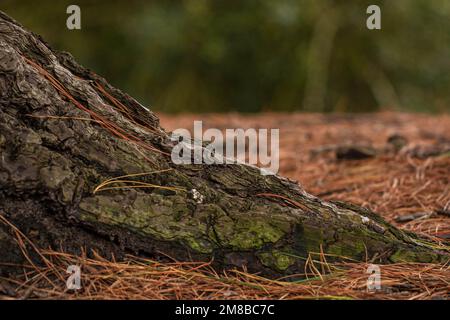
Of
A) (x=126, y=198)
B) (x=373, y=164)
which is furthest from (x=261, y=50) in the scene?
(x=126, y=198)

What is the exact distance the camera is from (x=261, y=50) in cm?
630

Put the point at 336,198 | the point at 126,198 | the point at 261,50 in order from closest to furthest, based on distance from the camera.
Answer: the point at 126,198, the point at 336,198, the point at 261,50

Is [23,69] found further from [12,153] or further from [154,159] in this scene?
[154,159]

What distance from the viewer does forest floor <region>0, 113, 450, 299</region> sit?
4.53ft

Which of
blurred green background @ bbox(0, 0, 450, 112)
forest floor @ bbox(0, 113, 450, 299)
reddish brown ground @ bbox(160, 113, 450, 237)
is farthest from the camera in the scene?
blurred green background @ bbox(0, 0, 450, 112)

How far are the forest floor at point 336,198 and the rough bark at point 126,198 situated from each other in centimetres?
4

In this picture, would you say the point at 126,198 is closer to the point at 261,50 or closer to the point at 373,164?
the point at 373,164

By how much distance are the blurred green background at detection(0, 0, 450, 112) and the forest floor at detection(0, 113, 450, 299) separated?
1779 millimetres

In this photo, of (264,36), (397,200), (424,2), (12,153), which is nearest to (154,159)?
(12,153)

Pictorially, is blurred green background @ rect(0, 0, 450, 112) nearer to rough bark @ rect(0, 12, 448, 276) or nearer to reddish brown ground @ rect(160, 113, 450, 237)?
reddish brown ground @ rect(160, 113, 450, 237)

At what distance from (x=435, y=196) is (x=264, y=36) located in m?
4.15

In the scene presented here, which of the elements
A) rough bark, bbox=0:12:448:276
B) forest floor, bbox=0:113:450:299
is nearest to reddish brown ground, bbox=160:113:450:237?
forest floor, bbox=0:113:450:299

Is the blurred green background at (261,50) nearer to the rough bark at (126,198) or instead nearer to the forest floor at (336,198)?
the forest floor at (336,198)

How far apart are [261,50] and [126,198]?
504 centimetres
